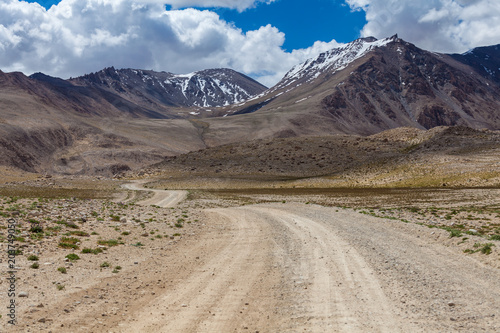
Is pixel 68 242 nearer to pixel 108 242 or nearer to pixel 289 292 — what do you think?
pixel 108 242

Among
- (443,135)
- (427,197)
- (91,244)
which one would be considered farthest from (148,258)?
(443,135)

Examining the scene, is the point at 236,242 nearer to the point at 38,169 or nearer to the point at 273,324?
the point at 273,324

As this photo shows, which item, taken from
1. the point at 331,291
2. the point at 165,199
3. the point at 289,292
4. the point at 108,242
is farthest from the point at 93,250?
the point at 165,199

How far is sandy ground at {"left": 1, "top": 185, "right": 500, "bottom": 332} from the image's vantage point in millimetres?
9617

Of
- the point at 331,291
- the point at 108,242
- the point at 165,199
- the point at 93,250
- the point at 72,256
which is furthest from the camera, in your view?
the point at 165,199

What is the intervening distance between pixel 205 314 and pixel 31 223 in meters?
15.0

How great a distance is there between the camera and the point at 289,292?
39.7 feet

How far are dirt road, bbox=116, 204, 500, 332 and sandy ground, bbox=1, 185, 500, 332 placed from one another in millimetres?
27

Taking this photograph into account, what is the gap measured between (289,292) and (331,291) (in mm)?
1223

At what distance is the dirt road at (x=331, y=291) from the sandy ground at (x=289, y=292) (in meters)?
0.03

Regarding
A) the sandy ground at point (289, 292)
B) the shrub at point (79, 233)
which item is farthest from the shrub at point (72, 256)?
the shrub at point (79, 233)

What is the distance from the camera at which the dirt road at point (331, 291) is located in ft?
31.6

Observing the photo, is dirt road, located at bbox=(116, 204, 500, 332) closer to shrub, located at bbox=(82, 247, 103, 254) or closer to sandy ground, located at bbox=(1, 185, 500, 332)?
A: sandy ground, located at bbox=(1, 185, 500, 332)

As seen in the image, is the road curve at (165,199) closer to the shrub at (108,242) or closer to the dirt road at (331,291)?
the shrub at (108,242)
